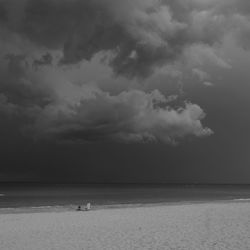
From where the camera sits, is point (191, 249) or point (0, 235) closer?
point (191, 249)

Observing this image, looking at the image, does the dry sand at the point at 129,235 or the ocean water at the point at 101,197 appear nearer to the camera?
the dry sand at the point at 129,235

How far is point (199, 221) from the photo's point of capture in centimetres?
1983

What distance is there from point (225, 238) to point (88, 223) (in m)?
8.39

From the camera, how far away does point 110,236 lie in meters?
15.2

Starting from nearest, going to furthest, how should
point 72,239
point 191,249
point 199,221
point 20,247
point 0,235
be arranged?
point 191,249 → point 20,247 → point 72,239 → point 0,235 → point 199,221

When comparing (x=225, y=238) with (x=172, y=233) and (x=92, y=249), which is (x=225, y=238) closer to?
(x=172, y=233)

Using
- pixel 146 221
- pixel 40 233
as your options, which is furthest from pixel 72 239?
pixel 146 221

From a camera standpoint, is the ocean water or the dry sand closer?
the dry sand

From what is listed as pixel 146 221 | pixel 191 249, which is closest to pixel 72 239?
pixel 191 249

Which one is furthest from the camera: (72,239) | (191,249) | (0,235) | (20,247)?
(0,235)

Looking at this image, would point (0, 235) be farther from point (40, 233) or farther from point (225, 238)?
point (225, 238)

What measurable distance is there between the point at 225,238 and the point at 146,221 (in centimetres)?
695

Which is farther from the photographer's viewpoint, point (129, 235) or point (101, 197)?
point (101, 197)

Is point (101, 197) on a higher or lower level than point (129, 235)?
lower
